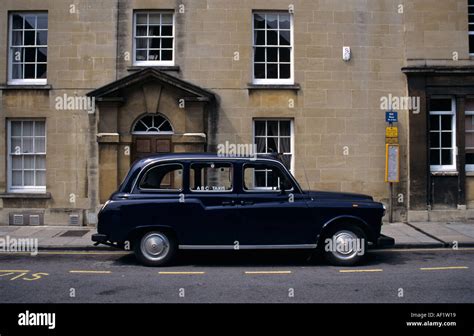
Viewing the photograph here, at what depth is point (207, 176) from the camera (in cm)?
909

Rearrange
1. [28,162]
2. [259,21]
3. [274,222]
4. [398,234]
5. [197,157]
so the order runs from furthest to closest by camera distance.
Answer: [259,21] → [28,162] → [398,234] → [197,157] → [274,222]

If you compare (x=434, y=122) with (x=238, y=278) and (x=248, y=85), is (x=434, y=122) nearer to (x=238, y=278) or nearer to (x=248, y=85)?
(x=248, y=85)

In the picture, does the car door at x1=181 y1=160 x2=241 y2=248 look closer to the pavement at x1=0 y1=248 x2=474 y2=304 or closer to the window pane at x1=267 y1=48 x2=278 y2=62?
the pavement at x1=0 y1=248 x2=474 y2=304

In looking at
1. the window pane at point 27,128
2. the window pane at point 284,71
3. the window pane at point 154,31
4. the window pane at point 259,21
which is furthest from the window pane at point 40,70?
the window pane at point 284,71

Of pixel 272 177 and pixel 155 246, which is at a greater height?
pixel 272 177

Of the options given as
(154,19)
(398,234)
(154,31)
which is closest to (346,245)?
(398,234)

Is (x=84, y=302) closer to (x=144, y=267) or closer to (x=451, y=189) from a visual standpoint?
(x=144, y=267)

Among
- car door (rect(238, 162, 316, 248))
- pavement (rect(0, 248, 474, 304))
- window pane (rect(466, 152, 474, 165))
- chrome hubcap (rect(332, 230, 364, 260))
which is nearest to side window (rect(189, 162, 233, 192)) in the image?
car door (rect(238, 162, 316, 248))

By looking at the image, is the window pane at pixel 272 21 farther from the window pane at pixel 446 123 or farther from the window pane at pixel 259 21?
the window pane at pixel 446 123

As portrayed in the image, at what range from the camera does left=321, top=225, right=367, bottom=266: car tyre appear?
8.80m

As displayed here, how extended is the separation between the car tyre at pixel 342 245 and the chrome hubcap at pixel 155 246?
2.95 m

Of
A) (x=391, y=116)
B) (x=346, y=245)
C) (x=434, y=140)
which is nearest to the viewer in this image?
(x=346, y=245)

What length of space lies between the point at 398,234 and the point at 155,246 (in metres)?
6.38

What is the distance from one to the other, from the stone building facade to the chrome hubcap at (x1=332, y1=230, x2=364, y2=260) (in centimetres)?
530
